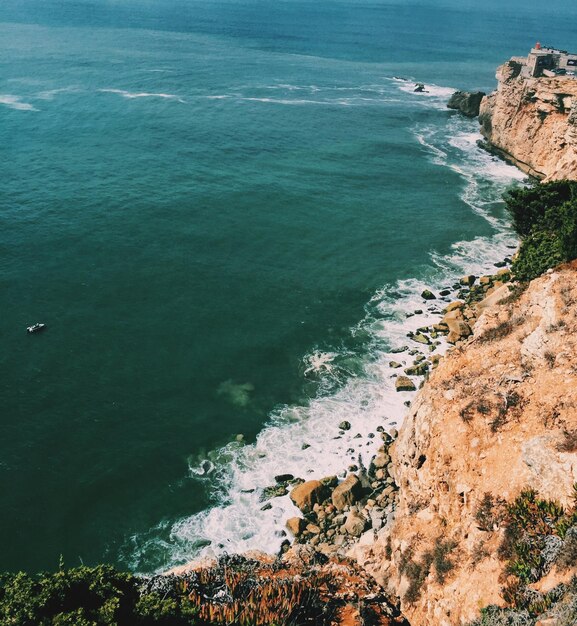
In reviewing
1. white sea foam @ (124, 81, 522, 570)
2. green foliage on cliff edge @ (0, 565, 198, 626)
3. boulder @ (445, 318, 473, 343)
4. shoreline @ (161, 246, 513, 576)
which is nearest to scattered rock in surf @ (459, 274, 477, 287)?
white sea foam @ (124, 81, 522, 570)

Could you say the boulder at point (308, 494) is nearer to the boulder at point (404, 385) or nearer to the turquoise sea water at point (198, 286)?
the turquoise sea water at point (198, 286)

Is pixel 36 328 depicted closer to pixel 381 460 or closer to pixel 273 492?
pixel 273 492

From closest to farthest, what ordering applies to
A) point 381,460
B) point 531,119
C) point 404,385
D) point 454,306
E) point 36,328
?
point 381,460
point 404,385
point 36,328
point 454,306
point 531,119

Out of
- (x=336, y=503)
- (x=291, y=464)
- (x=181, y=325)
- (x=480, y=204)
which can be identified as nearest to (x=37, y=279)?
(x=181, y=325)

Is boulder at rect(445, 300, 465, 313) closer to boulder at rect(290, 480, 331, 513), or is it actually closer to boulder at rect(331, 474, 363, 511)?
boulder at rect(331, 474, 363, 511)

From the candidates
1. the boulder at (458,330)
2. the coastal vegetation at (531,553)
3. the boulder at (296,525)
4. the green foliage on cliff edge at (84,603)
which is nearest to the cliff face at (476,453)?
the coastal vegetation at (531,553)

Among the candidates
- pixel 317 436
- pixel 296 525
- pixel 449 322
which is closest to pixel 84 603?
pixel 296 525

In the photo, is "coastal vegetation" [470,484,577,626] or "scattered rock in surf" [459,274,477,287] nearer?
"coastal vegetation" [470,484,577,626]
